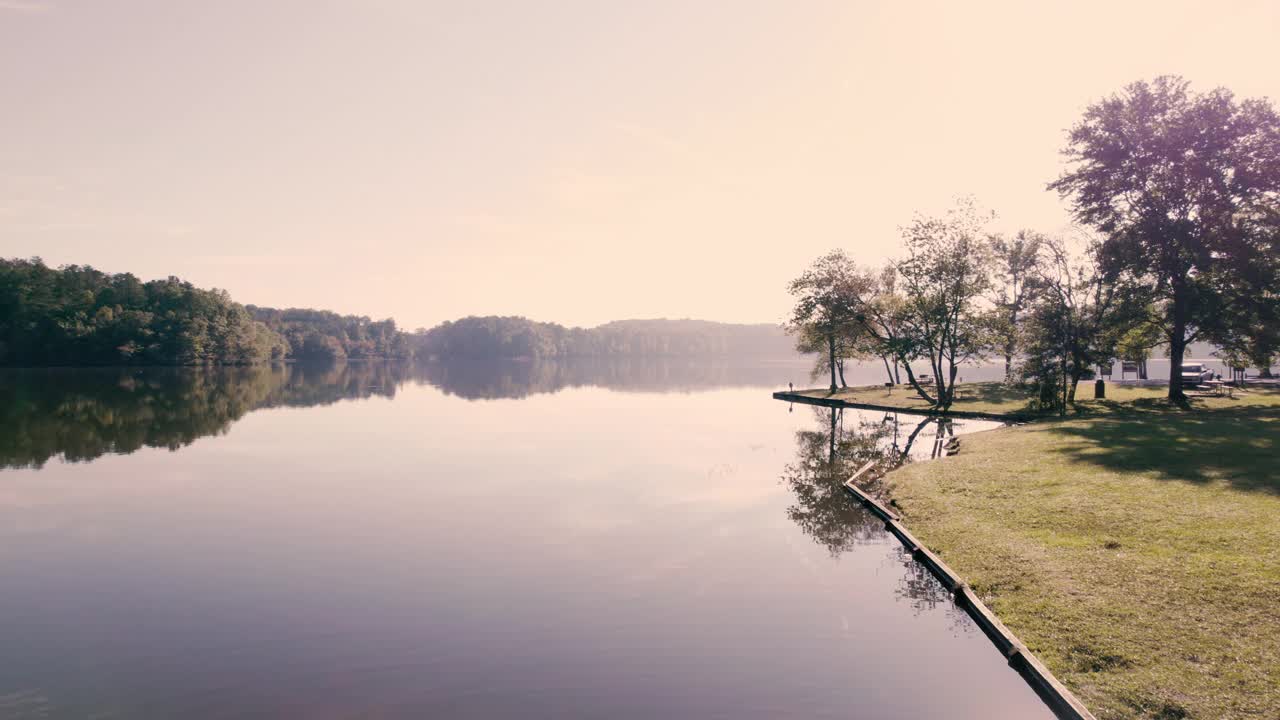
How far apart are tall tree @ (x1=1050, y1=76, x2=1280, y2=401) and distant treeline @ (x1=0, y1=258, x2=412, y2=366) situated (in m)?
170

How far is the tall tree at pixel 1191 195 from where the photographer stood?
143ft

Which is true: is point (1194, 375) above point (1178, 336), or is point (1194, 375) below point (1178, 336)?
below

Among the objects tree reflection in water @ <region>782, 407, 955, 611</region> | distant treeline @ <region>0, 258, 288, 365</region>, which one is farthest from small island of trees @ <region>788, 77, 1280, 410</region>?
distant treeline @ <region>0, 258, 288, 365</region>

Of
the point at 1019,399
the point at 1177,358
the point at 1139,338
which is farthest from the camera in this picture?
the point at 1019,399

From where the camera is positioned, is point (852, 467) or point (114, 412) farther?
point (114, 412)

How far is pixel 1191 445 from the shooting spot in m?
27.2

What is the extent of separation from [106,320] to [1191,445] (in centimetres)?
17824

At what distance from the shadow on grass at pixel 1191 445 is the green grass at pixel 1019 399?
617cm

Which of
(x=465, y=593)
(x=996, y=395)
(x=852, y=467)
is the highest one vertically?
(x=996, y=395)

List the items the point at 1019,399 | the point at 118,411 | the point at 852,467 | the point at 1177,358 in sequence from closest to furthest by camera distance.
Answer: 1. the point at 852,467
2. the point at 1177,358
3. the point at 118,411
4. the point at 1019,399

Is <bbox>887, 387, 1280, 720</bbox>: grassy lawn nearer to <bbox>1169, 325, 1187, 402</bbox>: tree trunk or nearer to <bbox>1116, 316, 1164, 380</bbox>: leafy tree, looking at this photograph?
<bbox>1169, 325, 1187, 402</bbox>: tree trunk

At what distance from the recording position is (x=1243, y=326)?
4362cm

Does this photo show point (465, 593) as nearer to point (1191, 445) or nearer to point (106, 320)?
point (1191, 445)

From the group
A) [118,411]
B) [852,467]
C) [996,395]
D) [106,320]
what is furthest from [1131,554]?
[106,320]
